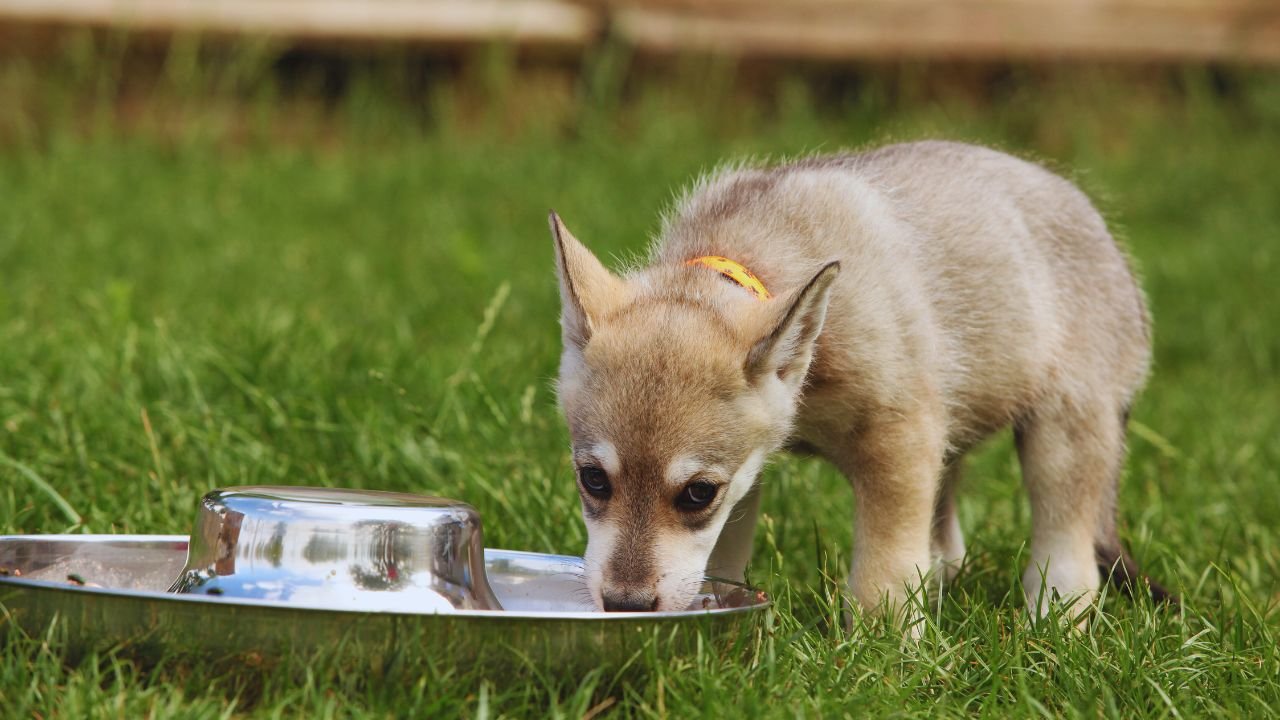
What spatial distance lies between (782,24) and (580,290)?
25.1 ft

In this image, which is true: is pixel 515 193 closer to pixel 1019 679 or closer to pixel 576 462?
pixel 576 462

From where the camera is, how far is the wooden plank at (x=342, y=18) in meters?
9.46

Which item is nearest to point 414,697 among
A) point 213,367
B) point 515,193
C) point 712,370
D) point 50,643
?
point 50,643

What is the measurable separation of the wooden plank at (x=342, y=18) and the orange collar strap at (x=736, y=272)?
6.84 m

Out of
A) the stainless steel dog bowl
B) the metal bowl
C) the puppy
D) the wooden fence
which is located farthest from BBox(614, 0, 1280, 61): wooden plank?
the metal bowl

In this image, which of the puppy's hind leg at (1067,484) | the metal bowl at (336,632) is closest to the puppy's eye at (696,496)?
the metal bowl at (336,632)

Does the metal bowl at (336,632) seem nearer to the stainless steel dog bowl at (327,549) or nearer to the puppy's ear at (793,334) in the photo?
the stainless steel dog bowl at (327,549)

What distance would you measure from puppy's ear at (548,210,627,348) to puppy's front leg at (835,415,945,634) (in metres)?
0.71

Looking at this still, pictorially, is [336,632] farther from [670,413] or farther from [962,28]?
[962,28]

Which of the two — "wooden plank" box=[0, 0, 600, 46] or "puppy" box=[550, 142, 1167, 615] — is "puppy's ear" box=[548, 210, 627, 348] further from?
"wooden plank" box=[0, 0, 600, 46]

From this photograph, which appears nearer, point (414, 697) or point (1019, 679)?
point (414, 697)

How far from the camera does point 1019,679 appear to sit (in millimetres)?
2936

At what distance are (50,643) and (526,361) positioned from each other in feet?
9.39

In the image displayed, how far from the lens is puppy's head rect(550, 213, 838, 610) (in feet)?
10.4
